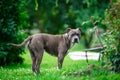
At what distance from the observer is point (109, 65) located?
46.0 feet

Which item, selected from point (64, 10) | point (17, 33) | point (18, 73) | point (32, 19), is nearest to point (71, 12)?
point (64, 10)

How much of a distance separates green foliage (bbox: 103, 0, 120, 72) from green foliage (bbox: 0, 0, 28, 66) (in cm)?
590

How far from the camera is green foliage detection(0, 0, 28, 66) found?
61.7 feet

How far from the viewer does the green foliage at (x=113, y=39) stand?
13.8 m

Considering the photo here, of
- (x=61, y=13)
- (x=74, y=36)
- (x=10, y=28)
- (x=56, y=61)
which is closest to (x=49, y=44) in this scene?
(x=74, y=36)

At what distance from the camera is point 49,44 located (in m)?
15.6

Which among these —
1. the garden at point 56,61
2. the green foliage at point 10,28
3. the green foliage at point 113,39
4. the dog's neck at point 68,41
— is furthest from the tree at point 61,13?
the green foliage at point 113,39

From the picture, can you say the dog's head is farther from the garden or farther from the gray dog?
the garden

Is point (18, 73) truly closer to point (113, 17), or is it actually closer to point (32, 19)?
point (113, 17)

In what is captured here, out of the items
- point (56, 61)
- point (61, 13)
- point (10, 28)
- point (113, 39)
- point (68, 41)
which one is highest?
point (113, 39)

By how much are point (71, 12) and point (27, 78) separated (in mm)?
30305

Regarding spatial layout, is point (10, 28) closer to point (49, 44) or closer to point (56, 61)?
point (49, 44)

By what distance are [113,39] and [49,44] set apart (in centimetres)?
266

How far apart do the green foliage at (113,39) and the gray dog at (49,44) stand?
2.30 meters
